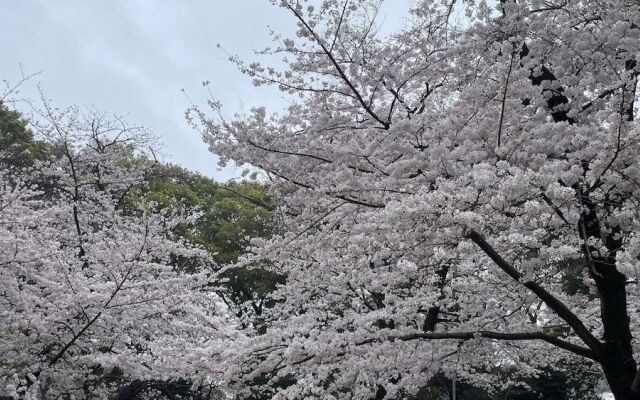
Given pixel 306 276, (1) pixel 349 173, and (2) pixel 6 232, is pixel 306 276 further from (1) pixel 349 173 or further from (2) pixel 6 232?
(2) pixel 6 232

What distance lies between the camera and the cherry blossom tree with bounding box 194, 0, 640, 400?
183 inches

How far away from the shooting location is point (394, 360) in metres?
5.87

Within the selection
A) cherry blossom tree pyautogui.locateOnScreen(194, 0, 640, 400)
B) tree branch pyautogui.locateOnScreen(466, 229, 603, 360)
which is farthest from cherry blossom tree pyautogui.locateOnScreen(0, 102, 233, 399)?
tree branch pyautogui.locateOnScreen(466, 229, 603, 360)

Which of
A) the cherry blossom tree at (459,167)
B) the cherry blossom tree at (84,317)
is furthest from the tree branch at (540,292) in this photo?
the cherry blossom tree at (84,317)

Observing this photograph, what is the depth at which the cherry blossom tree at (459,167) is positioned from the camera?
466cm

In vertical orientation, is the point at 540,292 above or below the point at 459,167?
below

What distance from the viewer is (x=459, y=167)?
17.0 feet

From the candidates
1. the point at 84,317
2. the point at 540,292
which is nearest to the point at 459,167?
the point at 540,292

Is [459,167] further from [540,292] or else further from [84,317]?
[84,317]

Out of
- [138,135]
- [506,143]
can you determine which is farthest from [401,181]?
[138,135]

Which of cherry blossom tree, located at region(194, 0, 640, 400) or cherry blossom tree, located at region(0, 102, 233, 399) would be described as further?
cherry blossom tree, located at region(0, 102, 233, 399)

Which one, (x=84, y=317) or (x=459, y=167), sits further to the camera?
(x=84, y=317)

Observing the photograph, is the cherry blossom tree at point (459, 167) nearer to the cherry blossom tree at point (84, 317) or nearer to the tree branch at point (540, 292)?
the tree branch at point (540, 292)

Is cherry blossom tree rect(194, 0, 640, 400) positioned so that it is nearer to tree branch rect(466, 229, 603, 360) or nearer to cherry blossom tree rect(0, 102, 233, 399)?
tree branch rect(466, 229, 603, 360)
